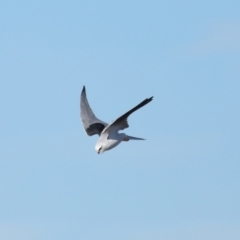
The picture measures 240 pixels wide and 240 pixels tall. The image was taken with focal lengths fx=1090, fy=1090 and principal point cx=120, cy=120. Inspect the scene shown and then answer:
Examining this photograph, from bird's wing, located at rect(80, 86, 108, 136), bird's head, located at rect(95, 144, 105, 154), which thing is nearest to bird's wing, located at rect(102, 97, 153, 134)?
bird's head, located at rect(95, 144, 105, 154)

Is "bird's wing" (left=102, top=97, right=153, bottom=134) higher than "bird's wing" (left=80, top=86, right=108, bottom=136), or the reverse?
"bird's wing" (left=80, top=86, right=108, bottom=136)

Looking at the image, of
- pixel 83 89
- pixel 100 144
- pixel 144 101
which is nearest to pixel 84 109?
Result: pixel 83 89

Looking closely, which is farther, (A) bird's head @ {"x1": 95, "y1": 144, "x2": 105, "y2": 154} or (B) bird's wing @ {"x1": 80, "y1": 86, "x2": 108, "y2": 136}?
(B) bird's wing @ {"x1": 80, "y1": 86, "x2": 108, "y2": 136}

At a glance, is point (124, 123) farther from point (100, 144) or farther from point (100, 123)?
point (100, 123)

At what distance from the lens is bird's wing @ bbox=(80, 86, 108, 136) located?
4678 centimetres

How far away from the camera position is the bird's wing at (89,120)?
4678 centimetres

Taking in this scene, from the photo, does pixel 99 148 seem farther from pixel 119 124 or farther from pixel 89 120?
pixel 89 120

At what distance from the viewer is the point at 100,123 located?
4697 cm

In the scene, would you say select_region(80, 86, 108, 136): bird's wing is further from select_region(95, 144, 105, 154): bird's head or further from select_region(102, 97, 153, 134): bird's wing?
select_region(95, 144, 105, 154): bird's head

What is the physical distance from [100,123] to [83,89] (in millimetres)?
2837

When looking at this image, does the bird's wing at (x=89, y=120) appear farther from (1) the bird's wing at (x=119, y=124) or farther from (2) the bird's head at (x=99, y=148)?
(2) the bird's head at (x=99, y=148)

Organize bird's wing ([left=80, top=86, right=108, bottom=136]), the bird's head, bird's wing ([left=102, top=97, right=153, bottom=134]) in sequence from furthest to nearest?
bird's wing ([left=80, top=86, right=108, bottom=136]), the bird's head, bird's wing ([left=102, top=97, right=153, bottom=134])

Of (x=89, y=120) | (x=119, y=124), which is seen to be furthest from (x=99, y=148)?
(x=89, y=120)

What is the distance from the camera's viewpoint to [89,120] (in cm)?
4803
